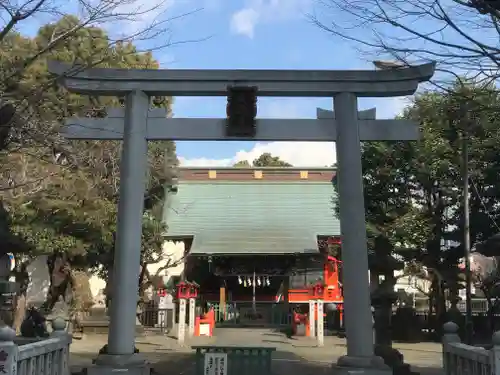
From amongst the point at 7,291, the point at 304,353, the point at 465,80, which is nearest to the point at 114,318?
the point at 7,291

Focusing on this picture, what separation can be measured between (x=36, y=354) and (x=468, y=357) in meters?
5.68

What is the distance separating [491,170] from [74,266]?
15.2 meters

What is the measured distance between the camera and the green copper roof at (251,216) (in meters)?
25.2

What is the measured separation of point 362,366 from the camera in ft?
27.6

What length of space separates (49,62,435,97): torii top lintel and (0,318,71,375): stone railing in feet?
13.1

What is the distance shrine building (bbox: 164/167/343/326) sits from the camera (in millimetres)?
25219

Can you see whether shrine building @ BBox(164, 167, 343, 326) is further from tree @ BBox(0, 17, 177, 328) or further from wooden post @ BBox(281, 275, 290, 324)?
tree @ BBox(0, 17, 177, 328)

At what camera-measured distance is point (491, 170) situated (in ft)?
62.1

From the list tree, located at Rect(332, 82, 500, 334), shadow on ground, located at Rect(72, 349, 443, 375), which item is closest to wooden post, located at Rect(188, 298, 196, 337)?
shadow on ground, located at Rect(72, 349, 443, 375)

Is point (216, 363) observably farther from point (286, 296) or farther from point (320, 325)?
point (286, 296)

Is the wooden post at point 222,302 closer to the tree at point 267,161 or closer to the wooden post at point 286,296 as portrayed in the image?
the wooden post at point 286,296

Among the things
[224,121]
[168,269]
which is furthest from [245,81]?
[168,269]

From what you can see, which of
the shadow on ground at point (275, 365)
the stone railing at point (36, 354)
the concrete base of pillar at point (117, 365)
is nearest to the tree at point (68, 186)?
the shadow on ground at point (275, 365)

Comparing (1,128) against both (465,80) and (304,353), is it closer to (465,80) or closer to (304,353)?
(465,80)
